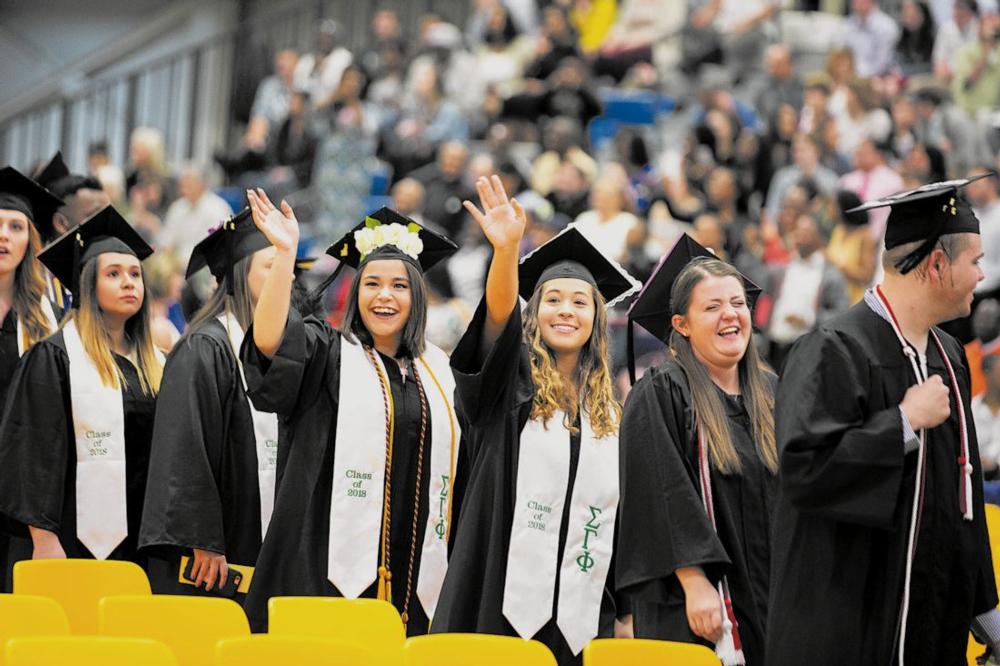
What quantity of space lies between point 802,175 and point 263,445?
708cm

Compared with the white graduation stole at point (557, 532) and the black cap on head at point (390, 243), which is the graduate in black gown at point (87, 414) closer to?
the black cap on head at point (390, 243)

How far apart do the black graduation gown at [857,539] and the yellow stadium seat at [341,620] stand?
119 cm

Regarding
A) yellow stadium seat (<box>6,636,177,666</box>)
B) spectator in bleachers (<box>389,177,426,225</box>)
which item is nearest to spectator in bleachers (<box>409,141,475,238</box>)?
spectator in bleachers (<box>389,177,426,225</box>)

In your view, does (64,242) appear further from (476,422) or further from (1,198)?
(476,422)

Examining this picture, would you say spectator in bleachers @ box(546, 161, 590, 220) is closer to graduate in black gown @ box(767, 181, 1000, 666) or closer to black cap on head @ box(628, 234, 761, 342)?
black cap on head @ box(628, 234, 761, 342)

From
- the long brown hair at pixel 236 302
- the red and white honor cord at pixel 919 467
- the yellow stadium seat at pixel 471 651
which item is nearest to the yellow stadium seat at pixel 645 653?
the yellow stadium seat at pixel 471 651

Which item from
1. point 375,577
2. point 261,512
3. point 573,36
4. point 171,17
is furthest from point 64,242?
point 171,17

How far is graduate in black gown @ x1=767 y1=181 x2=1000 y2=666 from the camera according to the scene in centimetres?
384

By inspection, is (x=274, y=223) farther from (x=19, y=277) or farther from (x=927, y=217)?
(x=927, y=217)

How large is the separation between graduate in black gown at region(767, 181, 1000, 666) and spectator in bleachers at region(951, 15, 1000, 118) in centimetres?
944

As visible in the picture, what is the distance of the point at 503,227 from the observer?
15.5 ft

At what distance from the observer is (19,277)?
6352 millimetres

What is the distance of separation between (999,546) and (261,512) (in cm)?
278

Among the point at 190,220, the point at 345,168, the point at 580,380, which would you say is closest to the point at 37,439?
the point at 580,380
